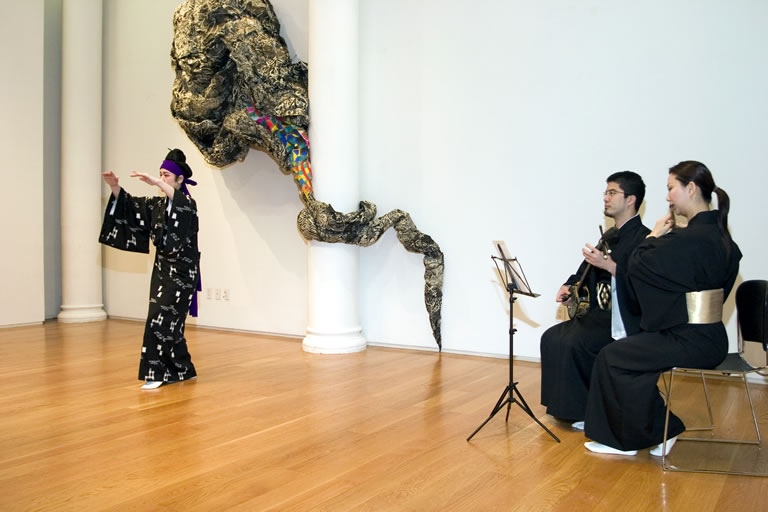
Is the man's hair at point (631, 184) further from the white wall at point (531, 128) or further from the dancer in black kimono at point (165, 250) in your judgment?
the dancer in black kimono at point (165, 250)

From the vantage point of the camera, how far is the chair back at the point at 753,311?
2.82m

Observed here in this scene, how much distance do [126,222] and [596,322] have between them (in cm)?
311

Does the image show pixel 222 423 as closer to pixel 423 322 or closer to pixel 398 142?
pixel 423 322

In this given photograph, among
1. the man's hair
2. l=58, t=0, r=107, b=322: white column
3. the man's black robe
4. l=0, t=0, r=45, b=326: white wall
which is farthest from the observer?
l=58, t=0, r=107, b=322: white column

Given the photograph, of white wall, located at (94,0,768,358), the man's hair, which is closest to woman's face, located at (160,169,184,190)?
white wall, located at (94,0,768,358)

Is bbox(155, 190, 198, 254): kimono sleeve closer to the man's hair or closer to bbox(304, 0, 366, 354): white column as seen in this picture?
bbox(304, 0, 366, 354): white column

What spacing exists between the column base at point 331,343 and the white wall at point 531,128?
368 millimetres

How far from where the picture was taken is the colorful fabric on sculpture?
18.2ft

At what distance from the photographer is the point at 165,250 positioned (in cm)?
417

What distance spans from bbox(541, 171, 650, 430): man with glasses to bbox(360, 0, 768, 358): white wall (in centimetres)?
129

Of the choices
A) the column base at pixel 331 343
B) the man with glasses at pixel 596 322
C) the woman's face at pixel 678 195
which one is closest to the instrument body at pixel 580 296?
the man with glasses at pixel 596 322

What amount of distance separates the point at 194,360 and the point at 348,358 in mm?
1229

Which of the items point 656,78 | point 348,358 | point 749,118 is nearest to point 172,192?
point 348,358

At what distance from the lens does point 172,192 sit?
418cm
